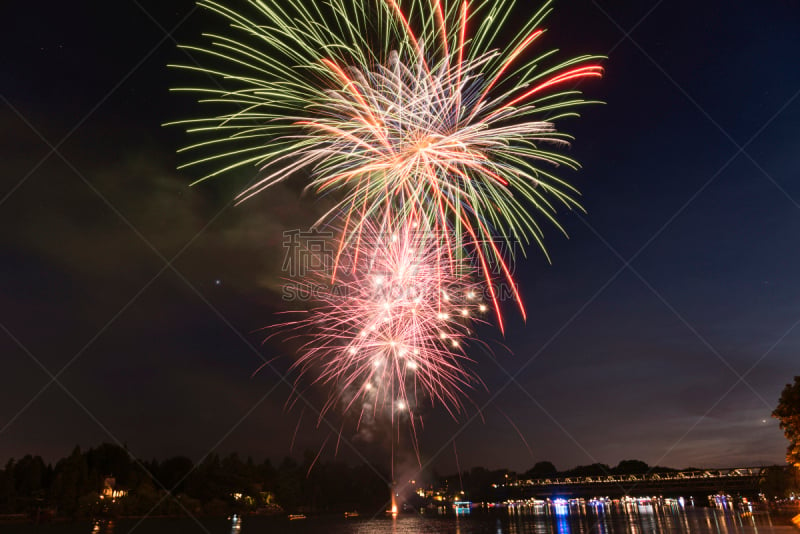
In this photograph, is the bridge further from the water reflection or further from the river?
the river

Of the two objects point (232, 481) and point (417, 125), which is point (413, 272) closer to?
point (417, 125)

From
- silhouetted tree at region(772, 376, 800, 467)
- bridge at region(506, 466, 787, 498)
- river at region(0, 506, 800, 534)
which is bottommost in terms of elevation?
river at region(0, 506, 800, 534)

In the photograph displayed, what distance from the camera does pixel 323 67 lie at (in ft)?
68.2

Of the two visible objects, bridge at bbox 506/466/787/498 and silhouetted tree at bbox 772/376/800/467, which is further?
bridge at bbox 506/466/787/498

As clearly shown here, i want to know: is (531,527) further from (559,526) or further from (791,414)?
(791,414)

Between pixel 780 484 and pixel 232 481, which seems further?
pixel 232 481

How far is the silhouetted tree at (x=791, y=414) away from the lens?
134 ft

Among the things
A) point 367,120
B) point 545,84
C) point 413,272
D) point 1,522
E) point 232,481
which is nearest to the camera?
point 545,84

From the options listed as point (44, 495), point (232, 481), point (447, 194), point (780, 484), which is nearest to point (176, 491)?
point (232, 481)

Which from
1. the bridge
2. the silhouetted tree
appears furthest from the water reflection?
the bridge

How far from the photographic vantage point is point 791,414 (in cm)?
4125

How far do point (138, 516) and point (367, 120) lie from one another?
140503 millimetres

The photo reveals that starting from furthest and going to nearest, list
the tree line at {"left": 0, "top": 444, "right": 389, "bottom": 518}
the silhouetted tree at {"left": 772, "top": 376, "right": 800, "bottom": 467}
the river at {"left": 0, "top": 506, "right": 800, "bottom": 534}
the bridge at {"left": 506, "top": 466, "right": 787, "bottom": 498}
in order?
→ the bridge at {"left": 506, "top": 466, "right": 787, "bottom": 498} → the tree line at {"left": 0, "top": 444, "right": 389, "bottom": 518} → the river at {"left": 0, "top": 506, "right": 800, "bottom": 534} → the silhouetted tree at {"left": 772, "top": 376, "right": 800, "bottom": 467}

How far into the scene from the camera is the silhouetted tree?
40906mm
